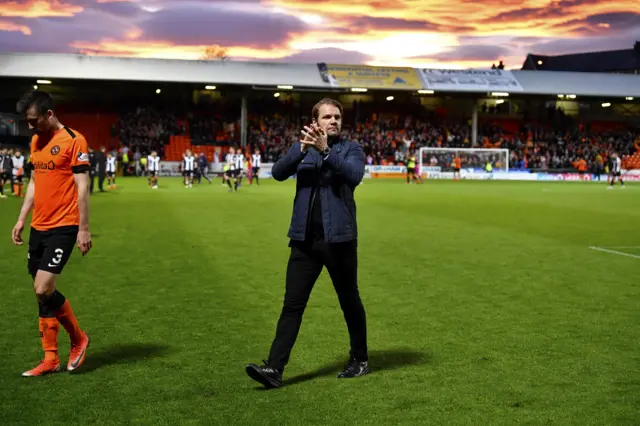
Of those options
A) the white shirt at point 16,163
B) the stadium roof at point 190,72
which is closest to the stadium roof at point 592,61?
the stadium roof at point 190,72

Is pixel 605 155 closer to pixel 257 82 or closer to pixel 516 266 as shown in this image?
pixel 257 82

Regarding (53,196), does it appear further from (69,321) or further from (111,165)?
(111,165)

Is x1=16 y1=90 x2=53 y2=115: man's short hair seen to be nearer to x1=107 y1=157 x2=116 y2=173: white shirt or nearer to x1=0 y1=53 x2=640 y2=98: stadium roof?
x1=107 y1=157 x2=116 y2=173: white shirt

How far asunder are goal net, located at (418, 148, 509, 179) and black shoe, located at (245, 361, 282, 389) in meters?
50.2

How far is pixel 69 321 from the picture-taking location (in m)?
6.50

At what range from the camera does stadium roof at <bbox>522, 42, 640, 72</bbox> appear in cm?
10906

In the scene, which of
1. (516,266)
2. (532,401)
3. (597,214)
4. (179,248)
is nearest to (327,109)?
(532,401)

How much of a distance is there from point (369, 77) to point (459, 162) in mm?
8902

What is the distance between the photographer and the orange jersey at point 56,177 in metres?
6.19

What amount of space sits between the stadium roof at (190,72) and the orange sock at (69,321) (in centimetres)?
4950

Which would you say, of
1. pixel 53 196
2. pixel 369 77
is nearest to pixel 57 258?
pixel 53 196

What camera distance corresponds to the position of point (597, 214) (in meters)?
24.4

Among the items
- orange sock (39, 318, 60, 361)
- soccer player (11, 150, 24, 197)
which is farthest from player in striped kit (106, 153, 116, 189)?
orange sock (39, 318, 60, 361)

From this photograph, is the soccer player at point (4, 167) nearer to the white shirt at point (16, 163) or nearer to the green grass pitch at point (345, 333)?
the white shirt at point (16, 163)
